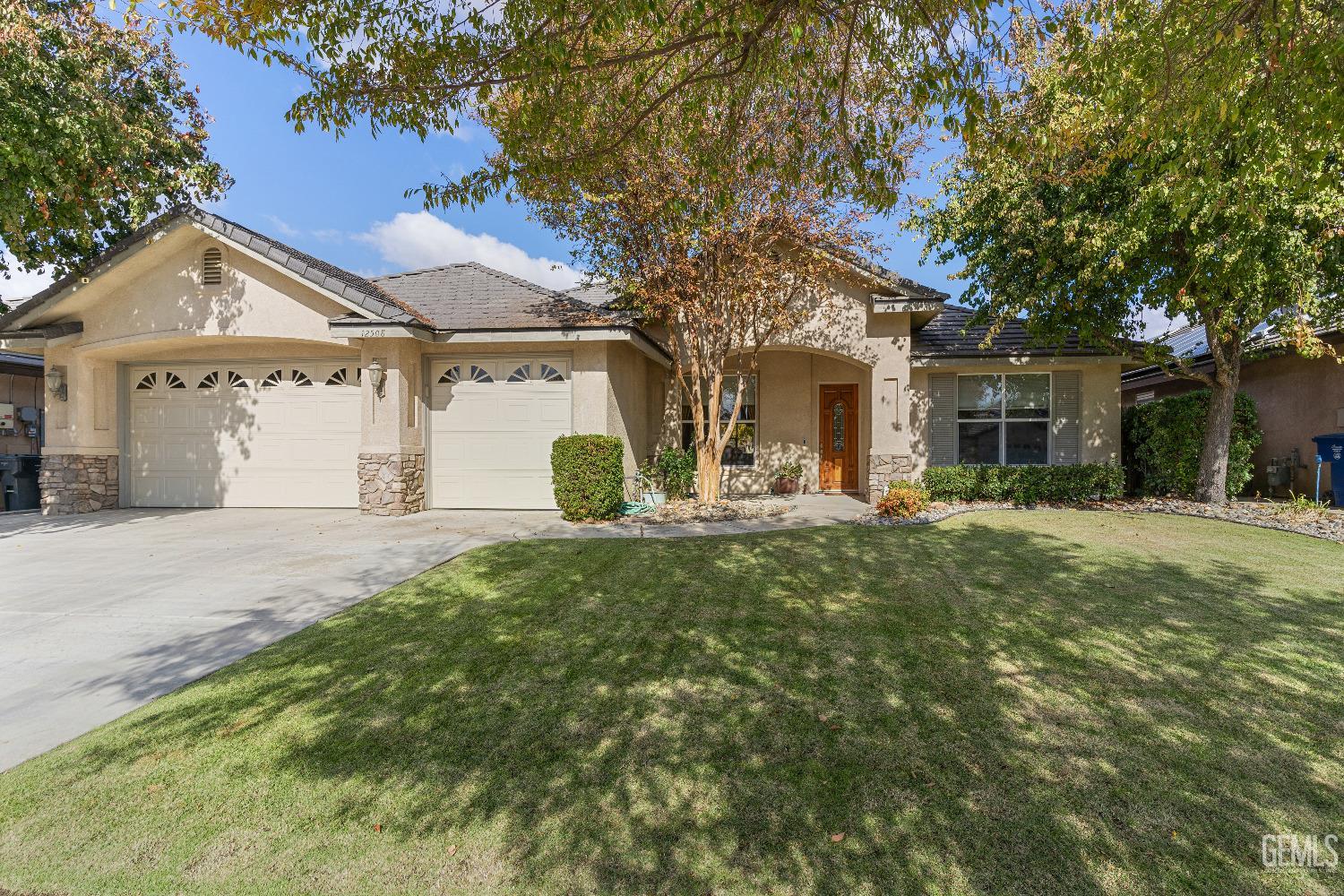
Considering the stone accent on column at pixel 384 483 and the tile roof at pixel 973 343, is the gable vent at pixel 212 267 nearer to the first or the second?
the stone accent on column at pixel 384 483

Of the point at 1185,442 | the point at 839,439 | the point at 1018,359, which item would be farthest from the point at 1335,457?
the point at 839,439

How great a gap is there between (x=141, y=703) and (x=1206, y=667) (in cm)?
681

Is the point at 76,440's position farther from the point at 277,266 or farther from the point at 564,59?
the point at 564,59

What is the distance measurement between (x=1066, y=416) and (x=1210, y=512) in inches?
126

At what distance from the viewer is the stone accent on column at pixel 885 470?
38.2 ft

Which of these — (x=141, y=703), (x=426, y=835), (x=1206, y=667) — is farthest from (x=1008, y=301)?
(x=141, y=703)

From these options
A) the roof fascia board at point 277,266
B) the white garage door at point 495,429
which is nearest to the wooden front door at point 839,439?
the white garage door at point 495,429

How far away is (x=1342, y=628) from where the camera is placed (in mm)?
4629

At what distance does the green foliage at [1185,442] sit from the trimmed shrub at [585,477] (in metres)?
10.8

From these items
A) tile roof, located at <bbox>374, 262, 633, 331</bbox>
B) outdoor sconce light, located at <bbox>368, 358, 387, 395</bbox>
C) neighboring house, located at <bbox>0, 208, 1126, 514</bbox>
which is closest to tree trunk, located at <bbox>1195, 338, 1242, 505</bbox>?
neighboring house, located at <bbox>0, 208, 1126, 514</bbox>

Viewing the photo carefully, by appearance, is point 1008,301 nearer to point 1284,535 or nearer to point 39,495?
point 1284,535

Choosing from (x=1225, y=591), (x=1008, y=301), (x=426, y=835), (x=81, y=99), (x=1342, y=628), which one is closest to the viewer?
(x=426, y=835)

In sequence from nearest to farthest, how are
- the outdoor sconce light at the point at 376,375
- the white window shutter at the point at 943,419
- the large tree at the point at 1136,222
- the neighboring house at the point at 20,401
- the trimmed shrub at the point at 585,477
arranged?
1. the large tree at the point at 1136,222
2. the trimmed shrub at the point at 585,477
3. the outdoor sconce light at the point at 376,375
4. the white window shutter at the point at 943,419
5. the neighboring house at the point at 20,401

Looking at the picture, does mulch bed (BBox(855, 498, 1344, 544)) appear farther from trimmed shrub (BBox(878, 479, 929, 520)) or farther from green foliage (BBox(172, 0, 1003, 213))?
green foliage (BBox(172, 0, 1003, 213))
